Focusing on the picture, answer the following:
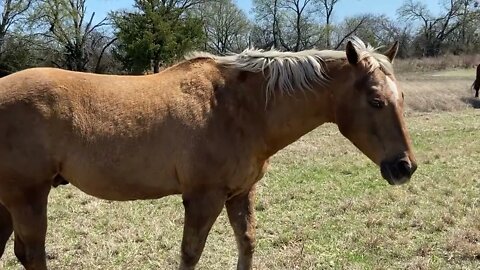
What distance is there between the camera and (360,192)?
6.62 meters

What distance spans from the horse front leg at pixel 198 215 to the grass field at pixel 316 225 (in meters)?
1.02

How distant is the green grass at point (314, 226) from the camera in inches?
168

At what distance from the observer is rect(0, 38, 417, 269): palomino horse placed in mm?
3096

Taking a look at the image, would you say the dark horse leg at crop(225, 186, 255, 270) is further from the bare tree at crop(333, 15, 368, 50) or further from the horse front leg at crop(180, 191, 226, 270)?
the bare tree at crop(333, 15, 368, 50)

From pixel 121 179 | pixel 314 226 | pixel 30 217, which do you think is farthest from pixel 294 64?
pixel 314 226

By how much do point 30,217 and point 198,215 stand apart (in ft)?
3.50

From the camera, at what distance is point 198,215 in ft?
10.4

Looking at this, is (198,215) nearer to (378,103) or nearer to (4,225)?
(378,103)

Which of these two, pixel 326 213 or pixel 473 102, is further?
pixel 473 102

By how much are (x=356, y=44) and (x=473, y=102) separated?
19448mm

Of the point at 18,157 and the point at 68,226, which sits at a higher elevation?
the point at 18,157

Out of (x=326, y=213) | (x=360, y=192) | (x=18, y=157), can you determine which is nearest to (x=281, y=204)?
(x=326, y=213)

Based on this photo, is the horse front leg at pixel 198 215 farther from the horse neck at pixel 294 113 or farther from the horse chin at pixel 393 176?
the horse chin at pixel 393 176

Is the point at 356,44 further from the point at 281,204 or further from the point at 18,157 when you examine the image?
the point at 281,204
